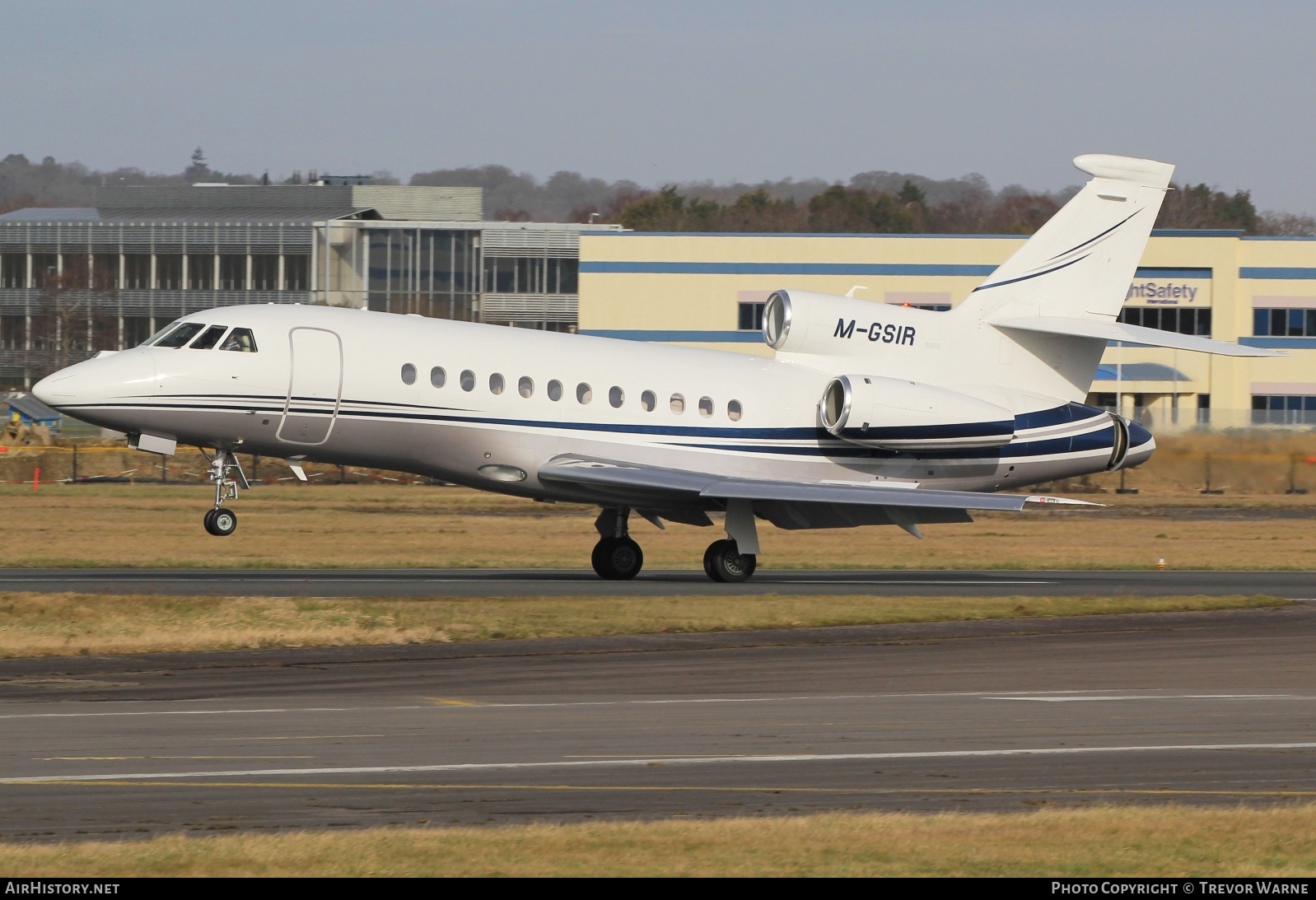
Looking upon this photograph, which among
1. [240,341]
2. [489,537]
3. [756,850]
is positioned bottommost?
[489,537]

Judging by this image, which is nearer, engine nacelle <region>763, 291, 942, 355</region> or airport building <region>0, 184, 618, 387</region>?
engine nacelle <region>763, 291, 942, 355</region>

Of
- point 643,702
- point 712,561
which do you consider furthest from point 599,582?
point 643,702

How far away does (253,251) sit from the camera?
98.4m

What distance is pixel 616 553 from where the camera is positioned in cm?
2780

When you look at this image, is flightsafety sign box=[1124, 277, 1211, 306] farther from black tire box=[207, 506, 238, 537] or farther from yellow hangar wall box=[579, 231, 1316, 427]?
black tire box=[207, 506, 238, 537]

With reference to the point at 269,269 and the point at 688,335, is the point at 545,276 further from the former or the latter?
the point at 688,335

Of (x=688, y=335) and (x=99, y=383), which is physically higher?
(x=99, y=383)

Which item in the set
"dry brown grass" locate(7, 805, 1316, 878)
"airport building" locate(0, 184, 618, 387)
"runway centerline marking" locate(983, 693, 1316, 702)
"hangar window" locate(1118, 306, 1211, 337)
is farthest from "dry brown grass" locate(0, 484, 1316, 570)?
"airport building" locate(0, 184, 618, 387)

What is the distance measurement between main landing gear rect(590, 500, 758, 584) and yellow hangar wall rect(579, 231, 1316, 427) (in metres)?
50.9

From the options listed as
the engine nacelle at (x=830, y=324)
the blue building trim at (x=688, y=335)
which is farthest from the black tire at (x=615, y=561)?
the blue building trim at (x=688, y=335)

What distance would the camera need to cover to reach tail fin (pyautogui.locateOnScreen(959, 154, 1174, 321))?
29.0m

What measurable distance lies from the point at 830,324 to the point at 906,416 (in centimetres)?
220

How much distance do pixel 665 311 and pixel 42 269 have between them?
46.4 metres

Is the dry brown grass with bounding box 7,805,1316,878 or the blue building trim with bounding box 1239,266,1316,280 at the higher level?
the blue building trim with bounding box 1239,266,1316,280
